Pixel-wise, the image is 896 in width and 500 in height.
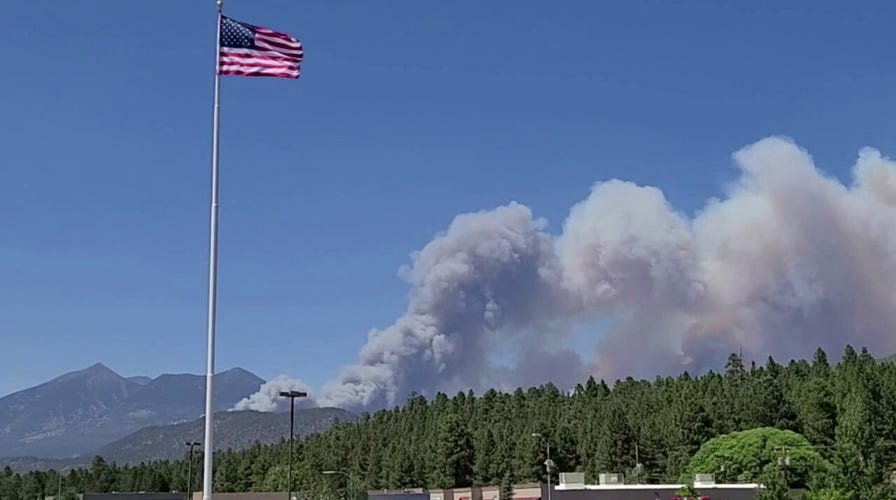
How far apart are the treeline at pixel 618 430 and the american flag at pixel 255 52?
69.7 meters

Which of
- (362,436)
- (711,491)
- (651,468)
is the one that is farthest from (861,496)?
(362,436)

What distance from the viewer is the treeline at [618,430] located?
4326 inches

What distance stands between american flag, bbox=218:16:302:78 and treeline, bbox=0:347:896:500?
69716 millimetres

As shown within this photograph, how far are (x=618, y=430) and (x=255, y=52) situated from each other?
100 m

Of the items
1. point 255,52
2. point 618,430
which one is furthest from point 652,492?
point 255,52

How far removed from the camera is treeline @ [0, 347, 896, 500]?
110 metres

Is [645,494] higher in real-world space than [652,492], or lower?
lower

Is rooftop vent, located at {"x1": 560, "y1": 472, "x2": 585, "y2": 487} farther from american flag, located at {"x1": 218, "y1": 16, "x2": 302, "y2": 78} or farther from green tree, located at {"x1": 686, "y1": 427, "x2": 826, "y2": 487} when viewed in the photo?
american flag, located at {"x1": 218, "y1": 16, "x2": 302, "y2": 78}

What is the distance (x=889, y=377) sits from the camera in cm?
11181

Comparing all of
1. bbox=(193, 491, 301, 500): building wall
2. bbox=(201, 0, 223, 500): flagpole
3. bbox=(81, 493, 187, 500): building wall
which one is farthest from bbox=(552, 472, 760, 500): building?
bbox=(81, 493, 187, 500): building wall

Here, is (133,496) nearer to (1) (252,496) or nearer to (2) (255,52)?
(1) (252,496)

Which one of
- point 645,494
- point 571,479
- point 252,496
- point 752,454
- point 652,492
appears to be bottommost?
point 252,496

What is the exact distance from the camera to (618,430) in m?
124

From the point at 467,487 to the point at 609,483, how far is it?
33371 mm
